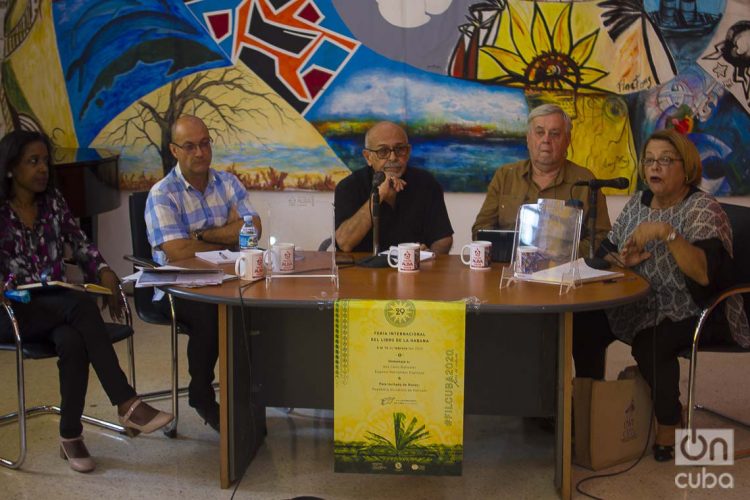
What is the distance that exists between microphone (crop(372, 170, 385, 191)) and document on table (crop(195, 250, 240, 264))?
0.57 meters

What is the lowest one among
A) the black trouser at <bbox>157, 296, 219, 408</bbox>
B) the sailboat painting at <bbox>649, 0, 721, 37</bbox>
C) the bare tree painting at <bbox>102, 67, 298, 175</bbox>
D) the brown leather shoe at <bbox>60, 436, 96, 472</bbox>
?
the brown leather shoe at <bbox>60, 436, 96, 472</bbox>

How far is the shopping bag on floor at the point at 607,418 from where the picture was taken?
3.04 metres

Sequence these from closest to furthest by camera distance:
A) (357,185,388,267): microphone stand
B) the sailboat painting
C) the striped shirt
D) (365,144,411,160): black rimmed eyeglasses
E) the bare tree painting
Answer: (357,185,388,267): microphone stand
the striped shirt
(365,144,411,160): black rimmed eyeglasses
the sailboat painting
the bare tree painting

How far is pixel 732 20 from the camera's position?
16.6 feet

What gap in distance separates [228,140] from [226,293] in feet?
9.48

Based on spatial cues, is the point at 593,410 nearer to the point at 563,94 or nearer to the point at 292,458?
the point at 292,458

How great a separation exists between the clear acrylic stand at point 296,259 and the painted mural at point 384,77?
82.7 inches

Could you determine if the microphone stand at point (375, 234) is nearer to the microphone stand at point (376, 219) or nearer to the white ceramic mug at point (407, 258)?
the microphone stand at point (376, 219)

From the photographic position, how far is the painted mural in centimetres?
513

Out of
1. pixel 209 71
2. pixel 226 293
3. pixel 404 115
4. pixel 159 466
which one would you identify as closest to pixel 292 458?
pixel 159 466

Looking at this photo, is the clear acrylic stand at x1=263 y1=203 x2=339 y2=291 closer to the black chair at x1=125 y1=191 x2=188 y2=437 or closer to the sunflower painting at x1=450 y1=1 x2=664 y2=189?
the black chair at x1=125 y1=191 x2=188 y2=437

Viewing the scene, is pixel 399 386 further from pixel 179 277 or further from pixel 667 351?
pixel 667 351

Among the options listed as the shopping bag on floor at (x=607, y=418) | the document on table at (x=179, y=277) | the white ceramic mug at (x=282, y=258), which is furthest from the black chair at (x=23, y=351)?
the shopping bag on floor at (x=607, y=418)

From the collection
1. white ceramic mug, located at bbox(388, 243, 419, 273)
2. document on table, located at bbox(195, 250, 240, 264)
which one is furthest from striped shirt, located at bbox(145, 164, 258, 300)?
white ceramic mug, located at bbox(388, 243, 419, 273)
